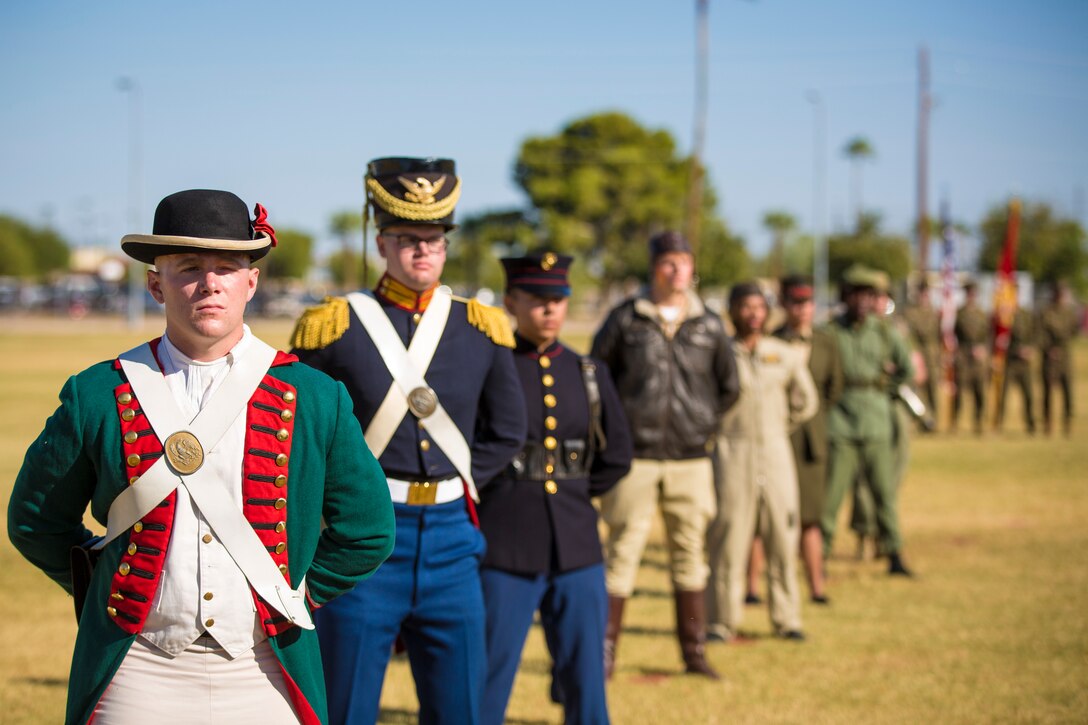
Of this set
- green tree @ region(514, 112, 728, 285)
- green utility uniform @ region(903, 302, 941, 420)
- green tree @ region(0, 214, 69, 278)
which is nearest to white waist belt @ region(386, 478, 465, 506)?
green utility uniform @ region(903, 302, 941, 420)

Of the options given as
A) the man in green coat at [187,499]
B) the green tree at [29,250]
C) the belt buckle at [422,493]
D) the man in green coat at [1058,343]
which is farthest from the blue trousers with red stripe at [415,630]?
the green tree at [29,250]

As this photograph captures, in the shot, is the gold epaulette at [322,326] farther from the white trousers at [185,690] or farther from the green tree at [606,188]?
the green tree at [606,188]

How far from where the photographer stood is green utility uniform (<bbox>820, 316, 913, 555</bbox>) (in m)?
9.79

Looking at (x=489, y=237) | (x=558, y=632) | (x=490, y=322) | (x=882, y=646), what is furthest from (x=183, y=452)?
(x=489, y=237)

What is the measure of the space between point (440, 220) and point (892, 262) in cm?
6798

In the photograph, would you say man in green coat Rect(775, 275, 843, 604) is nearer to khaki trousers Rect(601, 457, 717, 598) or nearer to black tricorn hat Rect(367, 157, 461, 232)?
khaki trousers Rect(601, 457, 717, 598)

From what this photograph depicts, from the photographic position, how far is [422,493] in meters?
4.37

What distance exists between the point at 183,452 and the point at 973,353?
1782cm

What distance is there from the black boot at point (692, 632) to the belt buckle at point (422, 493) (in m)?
2.92

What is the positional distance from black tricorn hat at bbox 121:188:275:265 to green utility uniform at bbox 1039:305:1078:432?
18.0 meters

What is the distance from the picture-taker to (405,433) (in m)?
4.37

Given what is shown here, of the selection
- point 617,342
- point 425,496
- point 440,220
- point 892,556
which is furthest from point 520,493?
point 892,556

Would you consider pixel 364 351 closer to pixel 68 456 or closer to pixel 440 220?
pixel 440 220

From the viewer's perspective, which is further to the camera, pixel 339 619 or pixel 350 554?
pixel 339 619
